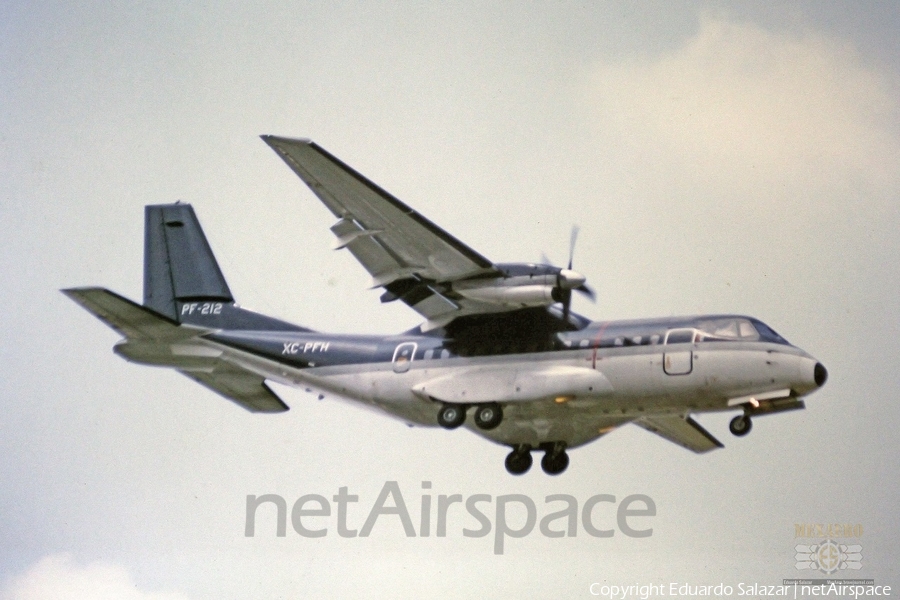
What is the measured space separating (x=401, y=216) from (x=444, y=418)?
3060 millimetres

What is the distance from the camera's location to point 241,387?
20359mm

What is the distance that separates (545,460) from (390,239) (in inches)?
174

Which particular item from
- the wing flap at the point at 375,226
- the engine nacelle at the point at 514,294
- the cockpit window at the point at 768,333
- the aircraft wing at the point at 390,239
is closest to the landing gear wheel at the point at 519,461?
the aircraft wing at the point at 390,239

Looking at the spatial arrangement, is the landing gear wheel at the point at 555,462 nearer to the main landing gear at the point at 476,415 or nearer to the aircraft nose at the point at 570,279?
the main landing gear at the point at 476,415

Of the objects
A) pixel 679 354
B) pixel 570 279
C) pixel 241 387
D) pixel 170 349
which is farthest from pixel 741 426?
pixel 170 349

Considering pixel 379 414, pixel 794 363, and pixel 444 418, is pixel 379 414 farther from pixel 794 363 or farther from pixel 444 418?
pixel 794 363

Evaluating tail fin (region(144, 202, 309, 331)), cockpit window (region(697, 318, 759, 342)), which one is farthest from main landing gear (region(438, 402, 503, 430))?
tail fin (region(144, 202, 309, 331))

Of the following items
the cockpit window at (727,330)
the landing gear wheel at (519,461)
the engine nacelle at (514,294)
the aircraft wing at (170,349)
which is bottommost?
the landing gear wheel at (519,461)

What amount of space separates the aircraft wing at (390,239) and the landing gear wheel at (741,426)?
3739 millimetres

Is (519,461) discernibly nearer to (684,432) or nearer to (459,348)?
(459,348)

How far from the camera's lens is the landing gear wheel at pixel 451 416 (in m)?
18.4

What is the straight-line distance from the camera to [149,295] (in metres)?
20.9

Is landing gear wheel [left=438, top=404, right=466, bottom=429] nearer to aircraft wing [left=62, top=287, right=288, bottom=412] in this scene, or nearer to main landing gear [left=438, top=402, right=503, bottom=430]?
main landing gear [left=438, top=402, right=503, bottom=430]

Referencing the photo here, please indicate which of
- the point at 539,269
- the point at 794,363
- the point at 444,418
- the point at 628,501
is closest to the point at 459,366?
the point at 444,418
